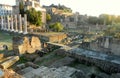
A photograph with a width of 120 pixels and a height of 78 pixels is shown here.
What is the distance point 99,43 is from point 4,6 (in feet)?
146

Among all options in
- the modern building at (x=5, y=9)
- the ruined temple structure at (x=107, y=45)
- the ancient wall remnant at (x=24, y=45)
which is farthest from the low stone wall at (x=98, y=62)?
the modern building at (x=5, y=9)

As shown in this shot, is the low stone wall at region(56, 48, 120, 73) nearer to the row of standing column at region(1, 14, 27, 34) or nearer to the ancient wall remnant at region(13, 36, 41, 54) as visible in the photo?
the ancient wall remnant at region(13, 36, 41, 54)

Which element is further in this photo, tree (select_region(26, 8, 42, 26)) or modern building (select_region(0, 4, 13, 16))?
modern building (select_region(0, 4, 13, 16))

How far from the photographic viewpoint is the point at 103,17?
5634 centimetres

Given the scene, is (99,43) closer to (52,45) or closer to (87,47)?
(87,47)

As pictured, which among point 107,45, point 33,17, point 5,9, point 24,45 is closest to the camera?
point 107,45

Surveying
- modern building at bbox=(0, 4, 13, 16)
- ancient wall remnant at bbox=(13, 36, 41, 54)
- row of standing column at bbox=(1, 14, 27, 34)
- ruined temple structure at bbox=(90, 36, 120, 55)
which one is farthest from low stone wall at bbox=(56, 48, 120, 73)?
modern building at bbox=(0, 4, 13, 16)

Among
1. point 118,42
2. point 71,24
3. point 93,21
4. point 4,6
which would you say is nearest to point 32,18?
point 4,6

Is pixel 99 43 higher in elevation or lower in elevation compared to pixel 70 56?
higher

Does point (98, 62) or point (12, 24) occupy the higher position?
point (12, 24)

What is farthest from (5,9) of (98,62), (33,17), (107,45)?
(98,62)

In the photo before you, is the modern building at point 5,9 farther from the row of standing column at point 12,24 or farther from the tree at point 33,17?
the tree at point 33,17

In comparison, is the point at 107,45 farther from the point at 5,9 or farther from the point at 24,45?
the point at 5,9

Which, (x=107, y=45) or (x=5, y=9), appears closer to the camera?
(x=107, y=45)
